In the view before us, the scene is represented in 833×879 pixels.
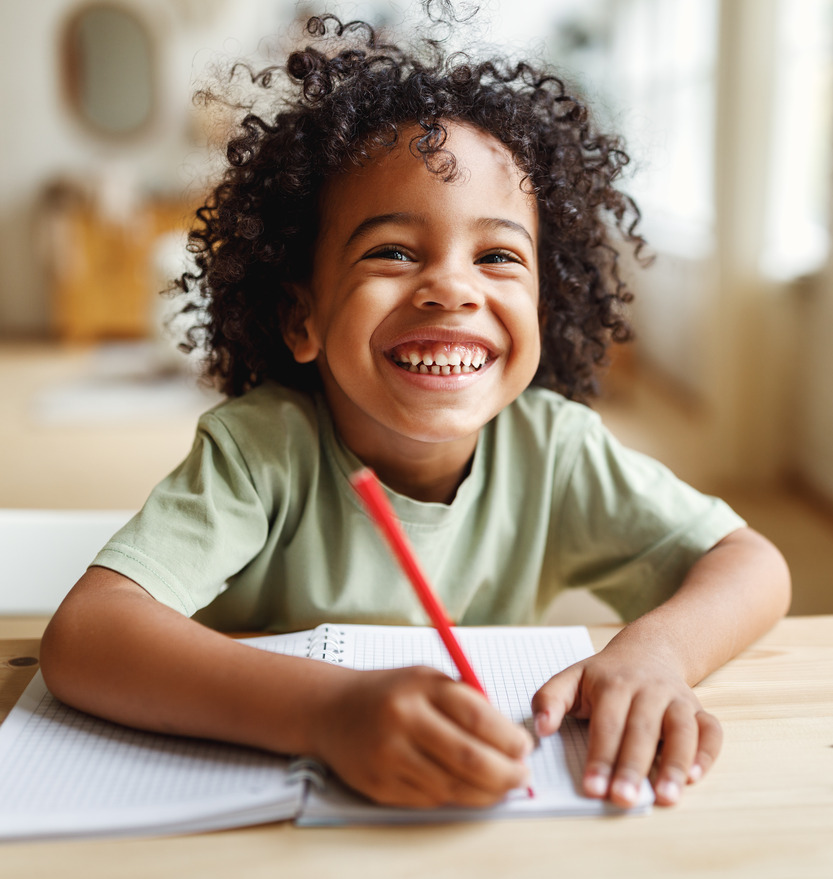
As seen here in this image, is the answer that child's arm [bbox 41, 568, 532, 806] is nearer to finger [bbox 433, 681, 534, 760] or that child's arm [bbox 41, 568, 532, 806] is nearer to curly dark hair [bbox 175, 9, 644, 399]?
finger [bbox 433, 681, 534, 760]

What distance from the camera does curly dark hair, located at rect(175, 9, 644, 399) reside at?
2.85 feet

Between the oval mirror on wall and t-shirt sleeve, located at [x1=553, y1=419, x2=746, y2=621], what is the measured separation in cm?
540

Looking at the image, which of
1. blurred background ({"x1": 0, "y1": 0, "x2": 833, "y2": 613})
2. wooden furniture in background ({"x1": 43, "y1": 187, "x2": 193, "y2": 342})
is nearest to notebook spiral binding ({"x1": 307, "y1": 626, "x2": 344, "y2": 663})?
blurred background ({"x1": 0, "y1": 0, "x2": 833, "y2": 613})

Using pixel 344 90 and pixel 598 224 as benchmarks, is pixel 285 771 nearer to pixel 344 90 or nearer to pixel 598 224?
pixel 344 90

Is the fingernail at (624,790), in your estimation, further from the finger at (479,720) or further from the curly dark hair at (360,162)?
the curly dark hair at (360,162)

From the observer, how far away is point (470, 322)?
813mm

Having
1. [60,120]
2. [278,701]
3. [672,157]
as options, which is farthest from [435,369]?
[60,120]

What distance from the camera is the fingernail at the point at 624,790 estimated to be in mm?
528

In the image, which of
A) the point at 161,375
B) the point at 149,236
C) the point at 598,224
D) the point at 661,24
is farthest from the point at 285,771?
the point at 149,236

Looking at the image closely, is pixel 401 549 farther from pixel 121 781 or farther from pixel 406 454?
pixel 406 454

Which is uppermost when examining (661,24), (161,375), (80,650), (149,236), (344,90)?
(661,24)

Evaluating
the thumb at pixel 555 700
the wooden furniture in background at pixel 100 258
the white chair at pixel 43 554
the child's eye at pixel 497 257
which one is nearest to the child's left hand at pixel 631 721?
the thumb at pixel 555 700

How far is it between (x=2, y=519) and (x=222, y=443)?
247 mm

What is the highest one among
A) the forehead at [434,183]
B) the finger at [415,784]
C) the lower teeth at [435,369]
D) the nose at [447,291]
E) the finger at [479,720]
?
the forehead at [434,183]
